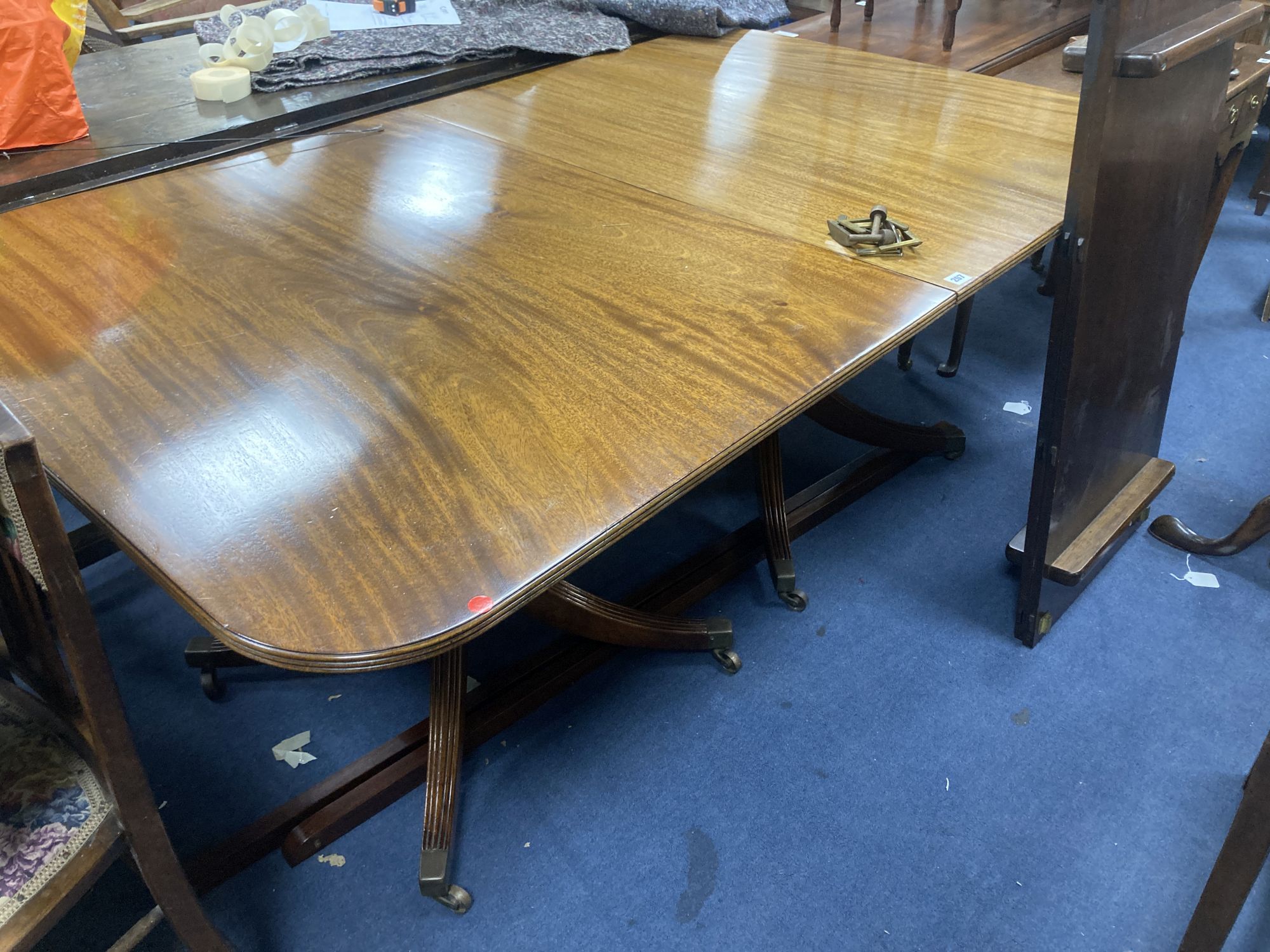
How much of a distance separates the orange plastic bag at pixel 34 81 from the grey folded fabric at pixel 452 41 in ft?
1.15

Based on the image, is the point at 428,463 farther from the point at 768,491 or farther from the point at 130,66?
the point at 130,66

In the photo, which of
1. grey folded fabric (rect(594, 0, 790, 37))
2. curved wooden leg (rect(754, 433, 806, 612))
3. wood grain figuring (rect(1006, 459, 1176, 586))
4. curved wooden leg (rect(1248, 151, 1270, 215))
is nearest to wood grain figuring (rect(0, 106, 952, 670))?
curved wooden leg (rect(754, 433, 806, 612))

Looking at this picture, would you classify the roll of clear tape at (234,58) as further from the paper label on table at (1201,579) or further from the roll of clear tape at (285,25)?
the paper label on table at (1201,579)

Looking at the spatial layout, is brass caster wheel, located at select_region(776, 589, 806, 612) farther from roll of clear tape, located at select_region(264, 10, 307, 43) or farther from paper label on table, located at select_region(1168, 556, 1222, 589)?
roll of clear tape, located at select_region(264, 10, 307, 43)

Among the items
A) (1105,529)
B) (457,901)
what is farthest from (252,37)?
(1105,529)

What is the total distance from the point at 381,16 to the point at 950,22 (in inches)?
49.0

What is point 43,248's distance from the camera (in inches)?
52.5

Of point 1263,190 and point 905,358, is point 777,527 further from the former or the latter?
point 1263,190

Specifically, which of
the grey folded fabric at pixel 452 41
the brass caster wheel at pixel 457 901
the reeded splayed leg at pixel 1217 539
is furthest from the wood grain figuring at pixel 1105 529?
the grey folded fabric at pixel 452 41

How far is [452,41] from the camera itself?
197 centimetres

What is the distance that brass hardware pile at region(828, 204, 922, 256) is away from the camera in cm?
121

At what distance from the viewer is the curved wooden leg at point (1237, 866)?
1041 mm

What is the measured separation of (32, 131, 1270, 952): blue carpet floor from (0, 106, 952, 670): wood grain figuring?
74 cm

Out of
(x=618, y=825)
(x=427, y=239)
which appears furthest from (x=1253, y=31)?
(x=618, y=825)
